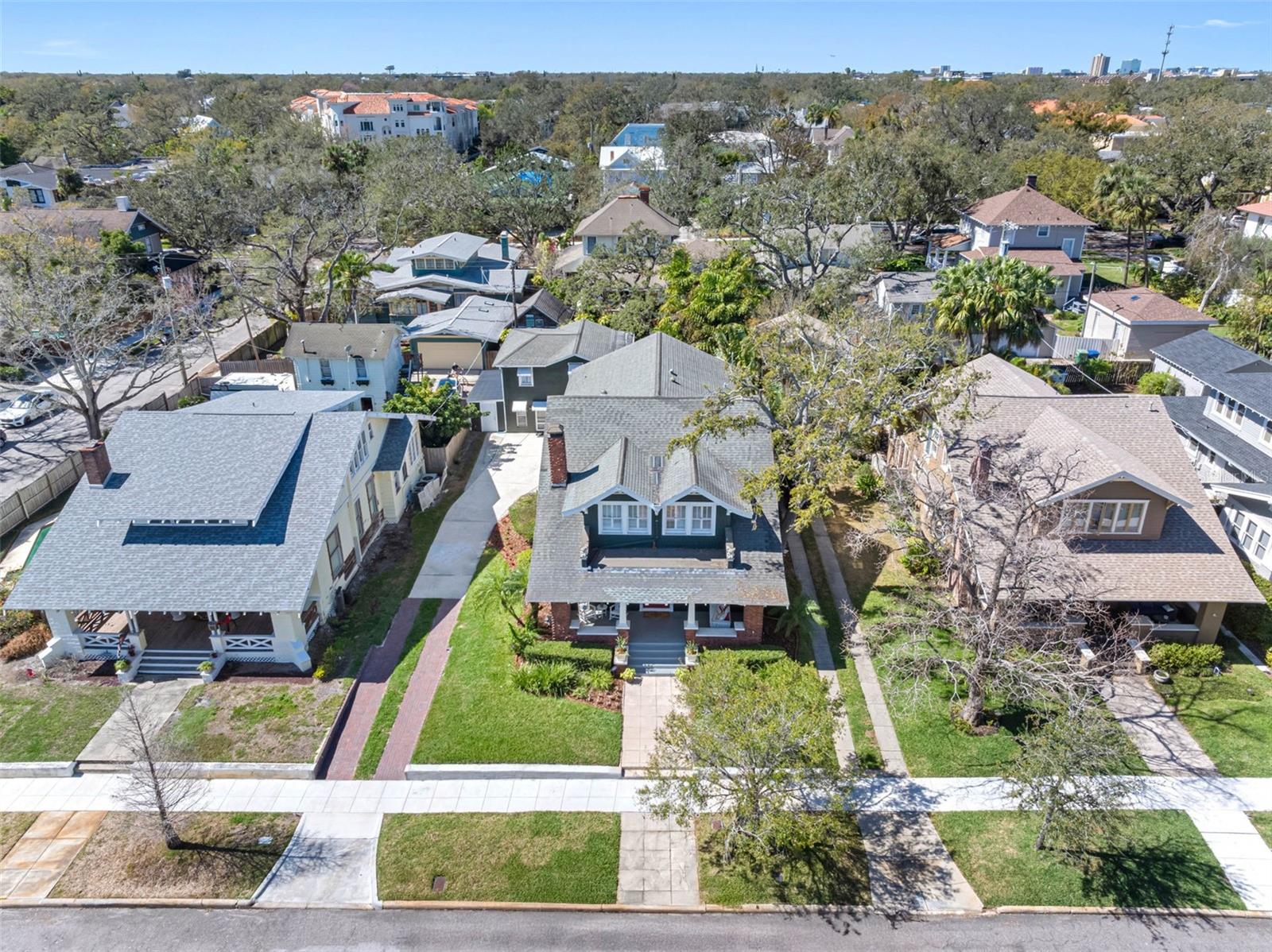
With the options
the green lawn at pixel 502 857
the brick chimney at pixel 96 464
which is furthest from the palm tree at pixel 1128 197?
the brick chimney at pixel 96 464

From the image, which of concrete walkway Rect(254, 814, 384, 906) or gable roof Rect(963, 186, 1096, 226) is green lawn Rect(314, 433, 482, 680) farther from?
gable roof Rect(963, 186, 1096, 226)

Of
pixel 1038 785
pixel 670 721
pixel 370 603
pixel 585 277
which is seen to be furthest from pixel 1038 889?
pixel 585 277

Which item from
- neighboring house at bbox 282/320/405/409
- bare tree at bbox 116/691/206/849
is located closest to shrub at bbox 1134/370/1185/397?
neighboring house at bbox 282/320/405/409

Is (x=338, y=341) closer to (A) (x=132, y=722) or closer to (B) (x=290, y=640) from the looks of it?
(B) (x=290, y=640)

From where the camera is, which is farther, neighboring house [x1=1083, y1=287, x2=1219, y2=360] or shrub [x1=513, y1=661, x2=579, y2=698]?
neighboring house [x1=1083, y1=287, x2=1219, y2=360]

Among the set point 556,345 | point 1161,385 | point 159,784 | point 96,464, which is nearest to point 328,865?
point 159,784
